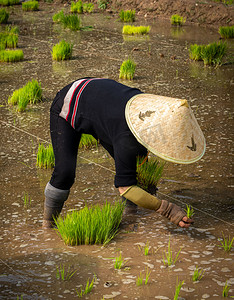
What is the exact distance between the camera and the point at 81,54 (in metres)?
8.01

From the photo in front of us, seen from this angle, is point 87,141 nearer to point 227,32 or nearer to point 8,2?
point 227,32

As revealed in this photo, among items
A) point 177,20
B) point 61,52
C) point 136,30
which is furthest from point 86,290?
point 177,20

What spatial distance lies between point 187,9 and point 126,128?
9.23 meters

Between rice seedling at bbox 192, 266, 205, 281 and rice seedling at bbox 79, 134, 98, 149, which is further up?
rice seedling at bbox 79, 134, 98, 149

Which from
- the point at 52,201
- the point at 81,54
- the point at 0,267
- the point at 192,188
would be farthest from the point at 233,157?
the point at 81,54

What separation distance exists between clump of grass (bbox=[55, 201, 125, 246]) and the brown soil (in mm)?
8292

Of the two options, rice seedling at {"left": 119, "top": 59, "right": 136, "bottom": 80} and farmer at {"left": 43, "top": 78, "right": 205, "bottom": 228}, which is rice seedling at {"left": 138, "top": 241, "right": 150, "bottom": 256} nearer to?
farmer at {"left": 43, "top": 78, "right": 205, "bottom": 228}

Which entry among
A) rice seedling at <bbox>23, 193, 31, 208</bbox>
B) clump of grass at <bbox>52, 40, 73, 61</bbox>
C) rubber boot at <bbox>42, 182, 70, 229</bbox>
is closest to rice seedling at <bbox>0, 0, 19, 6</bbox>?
clump of grass at <bbox>52, 40, 73, 61</bbox>

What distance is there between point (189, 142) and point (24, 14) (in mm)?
10605

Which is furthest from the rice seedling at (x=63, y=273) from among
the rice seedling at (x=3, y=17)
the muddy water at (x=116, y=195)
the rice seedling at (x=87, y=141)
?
the rice seedling at (x=3, y=17)

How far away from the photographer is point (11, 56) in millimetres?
7566

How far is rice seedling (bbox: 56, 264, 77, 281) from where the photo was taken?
2561 mm

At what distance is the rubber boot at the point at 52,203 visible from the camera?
3.03 m

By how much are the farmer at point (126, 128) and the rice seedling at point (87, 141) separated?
1.62m
